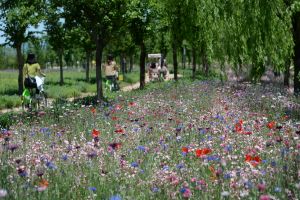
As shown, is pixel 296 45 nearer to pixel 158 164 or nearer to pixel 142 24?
pixel 142 24

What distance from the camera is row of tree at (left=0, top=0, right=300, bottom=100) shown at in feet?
40.1

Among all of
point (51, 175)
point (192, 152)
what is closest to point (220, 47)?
point (192, 152)

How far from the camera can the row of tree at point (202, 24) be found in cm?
1222

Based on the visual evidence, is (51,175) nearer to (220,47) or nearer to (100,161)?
(100,161)

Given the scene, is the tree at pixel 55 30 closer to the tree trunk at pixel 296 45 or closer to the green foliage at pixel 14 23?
the green foliage at pixel 14 23

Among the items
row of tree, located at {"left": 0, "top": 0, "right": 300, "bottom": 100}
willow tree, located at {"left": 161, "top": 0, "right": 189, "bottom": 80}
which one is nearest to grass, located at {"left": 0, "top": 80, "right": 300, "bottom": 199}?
row of tree, located at {"left": 0, "top": 0, "right": 300, "bottom": 100}

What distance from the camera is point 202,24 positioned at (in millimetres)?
18000

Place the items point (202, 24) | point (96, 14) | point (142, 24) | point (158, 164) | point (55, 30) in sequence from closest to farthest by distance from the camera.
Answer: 1. point (158, 164)
2. point (96, 14)
3. point (202, 24)
4. point (142, 24)
5. point (55, 30)

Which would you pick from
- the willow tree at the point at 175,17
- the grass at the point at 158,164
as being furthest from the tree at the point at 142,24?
the grass at the point at 158,164

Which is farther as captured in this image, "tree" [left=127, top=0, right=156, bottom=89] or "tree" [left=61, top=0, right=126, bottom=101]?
"tree" [left=127, top=0, right=156, bottom=89]

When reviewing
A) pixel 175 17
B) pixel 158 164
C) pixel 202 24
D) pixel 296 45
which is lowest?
pixel 158 164

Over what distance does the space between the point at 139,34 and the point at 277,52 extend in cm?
1332

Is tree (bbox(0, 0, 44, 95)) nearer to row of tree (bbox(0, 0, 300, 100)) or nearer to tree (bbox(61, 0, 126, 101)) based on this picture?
row of tree (bbox(0, 0, 300, 100))

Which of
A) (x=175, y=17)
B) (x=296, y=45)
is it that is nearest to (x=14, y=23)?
(x=175, y=17)
